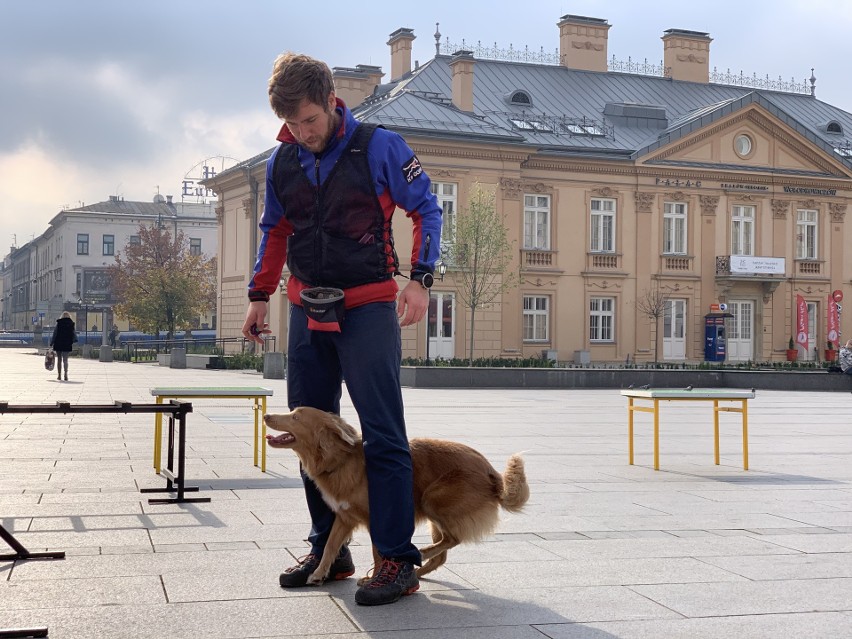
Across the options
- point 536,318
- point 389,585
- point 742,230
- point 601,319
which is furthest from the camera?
point 742,230

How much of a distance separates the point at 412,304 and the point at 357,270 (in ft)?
0.92

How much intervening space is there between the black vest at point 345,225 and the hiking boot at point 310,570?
4.03 ft

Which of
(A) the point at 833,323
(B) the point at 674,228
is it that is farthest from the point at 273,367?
(A) the point at 833,323

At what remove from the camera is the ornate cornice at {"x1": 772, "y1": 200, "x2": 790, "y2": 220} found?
4938cm

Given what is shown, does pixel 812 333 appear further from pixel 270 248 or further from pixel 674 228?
pixel 270 248

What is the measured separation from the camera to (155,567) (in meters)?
5.44

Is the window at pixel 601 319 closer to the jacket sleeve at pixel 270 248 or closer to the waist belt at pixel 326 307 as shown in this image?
the jacket sleeve at pixel 270 248

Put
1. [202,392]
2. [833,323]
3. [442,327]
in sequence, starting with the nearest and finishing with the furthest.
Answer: [202,392] < [442,327] < [833,323]

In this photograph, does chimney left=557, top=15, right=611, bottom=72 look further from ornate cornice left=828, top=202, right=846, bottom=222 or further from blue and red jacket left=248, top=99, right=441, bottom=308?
blue and red jacket left=248, top=99, right=441, bottom=308

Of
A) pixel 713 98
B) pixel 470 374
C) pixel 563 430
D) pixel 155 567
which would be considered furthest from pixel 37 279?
pixel 155 567

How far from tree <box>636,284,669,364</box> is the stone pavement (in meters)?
35.6

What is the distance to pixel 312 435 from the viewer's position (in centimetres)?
487

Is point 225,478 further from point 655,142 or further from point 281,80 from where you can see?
point 655,142

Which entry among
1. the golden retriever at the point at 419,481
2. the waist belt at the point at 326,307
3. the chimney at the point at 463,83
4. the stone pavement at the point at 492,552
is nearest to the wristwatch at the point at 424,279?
the waist belt at the point at 326,307
